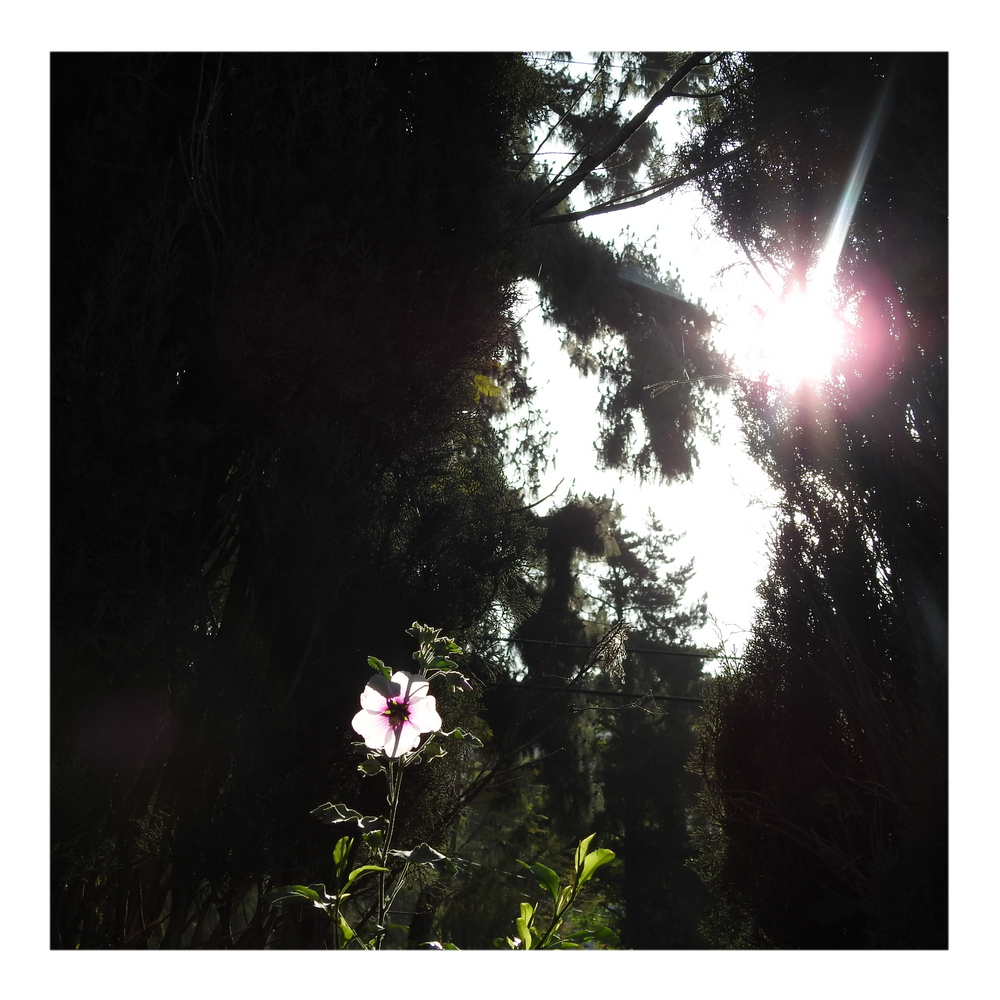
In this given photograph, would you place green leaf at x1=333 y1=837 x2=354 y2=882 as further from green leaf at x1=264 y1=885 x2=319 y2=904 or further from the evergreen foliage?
the evergreen foliage

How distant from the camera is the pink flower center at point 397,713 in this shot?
1143 mm

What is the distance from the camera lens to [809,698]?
135 inches

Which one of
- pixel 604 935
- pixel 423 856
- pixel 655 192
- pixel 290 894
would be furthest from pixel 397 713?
pixel 655 192

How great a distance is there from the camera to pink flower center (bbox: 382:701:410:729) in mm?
1143

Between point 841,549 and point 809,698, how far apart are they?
2.38 feet

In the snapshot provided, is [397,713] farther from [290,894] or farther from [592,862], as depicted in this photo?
[592,862]

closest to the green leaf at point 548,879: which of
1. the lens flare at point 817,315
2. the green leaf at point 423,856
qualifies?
the green leaf at point 423,856

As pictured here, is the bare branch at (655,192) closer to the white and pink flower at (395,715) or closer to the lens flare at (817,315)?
the lens flare at (817,315)

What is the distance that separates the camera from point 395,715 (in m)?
1.15

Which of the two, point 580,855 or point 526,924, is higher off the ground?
point 580,855

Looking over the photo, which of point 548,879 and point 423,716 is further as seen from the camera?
point 548,879

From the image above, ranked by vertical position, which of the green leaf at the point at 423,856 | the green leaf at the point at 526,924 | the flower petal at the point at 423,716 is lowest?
the green leaf at the point at 526,924

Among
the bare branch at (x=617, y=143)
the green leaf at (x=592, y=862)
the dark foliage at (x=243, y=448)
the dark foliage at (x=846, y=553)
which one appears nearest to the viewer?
the green leaf at (x=592, y=862)
